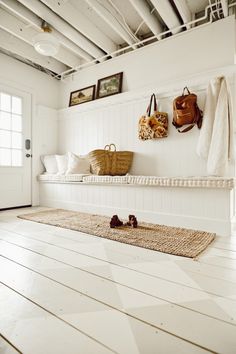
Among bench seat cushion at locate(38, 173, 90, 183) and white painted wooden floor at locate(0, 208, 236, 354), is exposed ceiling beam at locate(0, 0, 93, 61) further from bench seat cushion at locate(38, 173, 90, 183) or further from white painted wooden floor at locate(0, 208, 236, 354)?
white painted wooden floor at locate(0, 208, 236, 354)

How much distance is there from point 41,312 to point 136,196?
1.91 metres

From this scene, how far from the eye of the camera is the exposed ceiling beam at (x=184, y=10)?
8.05 feet

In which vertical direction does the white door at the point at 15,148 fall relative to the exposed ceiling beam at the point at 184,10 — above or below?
below

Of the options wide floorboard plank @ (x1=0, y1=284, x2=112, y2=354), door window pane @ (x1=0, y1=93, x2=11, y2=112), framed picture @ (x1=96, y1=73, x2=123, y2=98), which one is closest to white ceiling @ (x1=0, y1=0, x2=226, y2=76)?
framed picture @ (x1=96, y1=73, x2=123, y2=98)

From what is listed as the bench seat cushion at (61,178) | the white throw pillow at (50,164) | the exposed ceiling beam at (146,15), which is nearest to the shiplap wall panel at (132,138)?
the white throw pillow at (50,164)

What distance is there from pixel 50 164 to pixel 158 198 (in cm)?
219

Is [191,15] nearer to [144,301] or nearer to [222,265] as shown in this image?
[222,265]

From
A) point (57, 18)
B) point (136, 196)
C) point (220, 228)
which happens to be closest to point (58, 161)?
point (136, 196)

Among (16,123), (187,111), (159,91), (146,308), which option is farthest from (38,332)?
(16,123)

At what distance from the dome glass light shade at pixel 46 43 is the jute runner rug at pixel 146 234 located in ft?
7.12

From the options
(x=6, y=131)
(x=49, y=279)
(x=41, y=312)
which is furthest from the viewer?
(x=6, y=131)

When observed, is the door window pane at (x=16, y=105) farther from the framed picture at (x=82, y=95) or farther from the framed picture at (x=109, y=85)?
the framed picture at (x=109, y=85)

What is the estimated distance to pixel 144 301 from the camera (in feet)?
3.35

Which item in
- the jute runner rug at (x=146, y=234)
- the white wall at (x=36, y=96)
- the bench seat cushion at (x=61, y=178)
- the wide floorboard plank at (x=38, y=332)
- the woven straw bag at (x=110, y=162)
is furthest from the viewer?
the white wall at (x=36, y=96)
